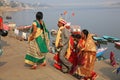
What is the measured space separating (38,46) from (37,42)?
0.12 m

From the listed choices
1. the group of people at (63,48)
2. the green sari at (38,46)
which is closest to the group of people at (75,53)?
the group of people at (63,48)

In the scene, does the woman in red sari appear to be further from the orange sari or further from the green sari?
the green sari

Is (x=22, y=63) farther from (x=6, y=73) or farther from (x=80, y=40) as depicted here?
(x=80, y=40)

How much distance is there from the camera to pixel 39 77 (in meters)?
6.74

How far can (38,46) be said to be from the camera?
23.4 ft

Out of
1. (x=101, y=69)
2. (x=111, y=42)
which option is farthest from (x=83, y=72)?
(x=111, y=42)

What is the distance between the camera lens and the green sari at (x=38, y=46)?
710cm

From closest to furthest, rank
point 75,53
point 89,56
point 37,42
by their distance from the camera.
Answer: point 89,56 → point 37,42 → point 75,53

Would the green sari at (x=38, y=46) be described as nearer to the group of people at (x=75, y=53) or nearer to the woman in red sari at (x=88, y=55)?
the group of people at (x=75, y=53)

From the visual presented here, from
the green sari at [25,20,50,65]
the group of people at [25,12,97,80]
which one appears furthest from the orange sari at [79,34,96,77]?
the green sari at [25,20,50,65]

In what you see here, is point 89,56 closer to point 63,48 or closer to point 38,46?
point 63,48

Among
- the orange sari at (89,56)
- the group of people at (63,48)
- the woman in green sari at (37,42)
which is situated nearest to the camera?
the orange sari at (89,56)

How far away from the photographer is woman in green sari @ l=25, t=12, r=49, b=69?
23.0ft

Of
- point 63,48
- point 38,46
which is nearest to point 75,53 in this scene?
point 63,48
